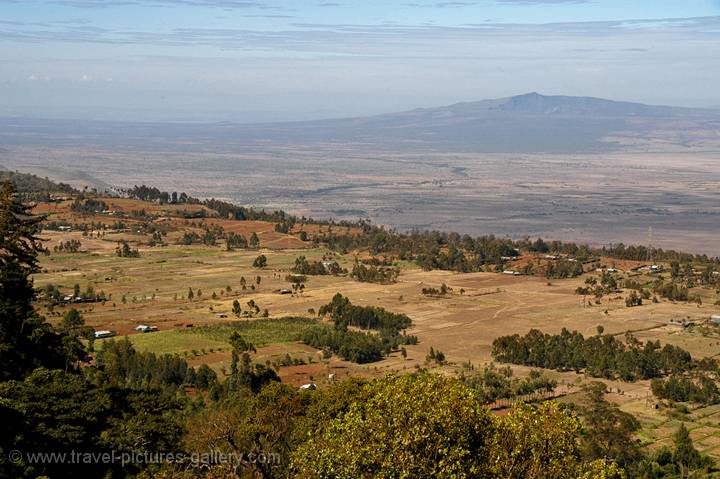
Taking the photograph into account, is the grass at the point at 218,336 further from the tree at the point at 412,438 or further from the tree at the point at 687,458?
the tree at the point at 412,438

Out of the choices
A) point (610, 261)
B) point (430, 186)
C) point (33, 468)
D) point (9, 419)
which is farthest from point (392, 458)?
point (430, 186)

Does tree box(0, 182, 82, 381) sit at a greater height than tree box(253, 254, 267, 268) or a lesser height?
greater

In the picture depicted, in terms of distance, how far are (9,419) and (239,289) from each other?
4601cm

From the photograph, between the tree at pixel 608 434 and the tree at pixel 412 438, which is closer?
the tree at pixel 412 438

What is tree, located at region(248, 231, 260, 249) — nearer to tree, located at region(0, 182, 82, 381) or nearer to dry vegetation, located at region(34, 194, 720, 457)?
dry vegetation, located at region(34, 194, 720, 457)

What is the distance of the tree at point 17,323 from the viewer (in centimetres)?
2742

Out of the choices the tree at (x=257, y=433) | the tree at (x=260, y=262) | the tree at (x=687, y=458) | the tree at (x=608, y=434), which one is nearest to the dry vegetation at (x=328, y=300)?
the tree at (x=260, y=262)

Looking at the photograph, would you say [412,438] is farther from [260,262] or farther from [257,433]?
[260,262]

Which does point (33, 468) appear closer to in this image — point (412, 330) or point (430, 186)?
point (412, 330)

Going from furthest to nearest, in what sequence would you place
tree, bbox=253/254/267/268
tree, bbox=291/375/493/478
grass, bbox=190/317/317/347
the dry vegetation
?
tree, bbox=253/254/267/268 → grass, bbox=190/317/317/347 → the dry vegetation → tree, bbox=291/375/493/478

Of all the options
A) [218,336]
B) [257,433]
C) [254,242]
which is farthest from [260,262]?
[257,433]

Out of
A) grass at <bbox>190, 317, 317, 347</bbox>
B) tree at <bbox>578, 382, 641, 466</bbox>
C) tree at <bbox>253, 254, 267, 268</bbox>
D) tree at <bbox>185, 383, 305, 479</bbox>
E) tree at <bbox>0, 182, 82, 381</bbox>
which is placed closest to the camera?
tree at <bbox>185, 383, 305, 479</bbox>

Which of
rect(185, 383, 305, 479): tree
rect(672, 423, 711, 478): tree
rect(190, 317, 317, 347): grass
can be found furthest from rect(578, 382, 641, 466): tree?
rect(190, 317, 317, 347): grass

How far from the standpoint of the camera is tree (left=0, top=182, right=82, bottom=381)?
27.4 m
